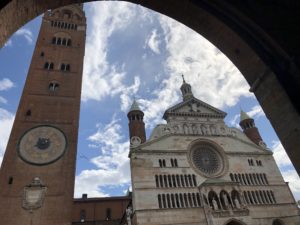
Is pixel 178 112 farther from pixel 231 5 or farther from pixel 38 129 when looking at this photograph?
pixel 231 5

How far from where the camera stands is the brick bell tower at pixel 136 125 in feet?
83.9

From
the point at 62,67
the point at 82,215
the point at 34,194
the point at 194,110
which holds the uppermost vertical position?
the point at 62,67

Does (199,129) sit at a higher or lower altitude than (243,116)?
lower

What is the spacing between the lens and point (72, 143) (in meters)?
20.3

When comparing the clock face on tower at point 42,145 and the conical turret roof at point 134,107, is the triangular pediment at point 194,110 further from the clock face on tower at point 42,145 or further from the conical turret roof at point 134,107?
the clock face on tower at point 42,145

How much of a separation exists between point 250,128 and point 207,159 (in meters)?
10.0

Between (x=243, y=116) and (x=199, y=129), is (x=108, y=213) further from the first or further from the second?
(x=243, y=116)

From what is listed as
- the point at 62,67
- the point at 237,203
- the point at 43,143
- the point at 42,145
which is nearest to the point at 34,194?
the point at 42,145

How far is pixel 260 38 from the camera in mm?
4406

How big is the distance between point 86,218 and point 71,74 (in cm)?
1945

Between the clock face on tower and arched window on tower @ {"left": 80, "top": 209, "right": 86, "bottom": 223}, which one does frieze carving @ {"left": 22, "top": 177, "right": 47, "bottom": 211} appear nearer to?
the clock face on tower

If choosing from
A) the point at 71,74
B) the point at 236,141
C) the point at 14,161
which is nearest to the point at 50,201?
the point at 14,161

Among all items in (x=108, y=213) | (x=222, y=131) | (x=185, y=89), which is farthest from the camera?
Result: (x=185, y=89)

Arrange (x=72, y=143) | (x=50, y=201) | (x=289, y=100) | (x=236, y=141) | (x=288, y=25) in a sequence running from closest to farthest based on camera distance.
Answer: (x=289, y=100) < (x=288, y=25) < (x=50, y=201) < (x=72, y=143) < (x=236, y=141)
